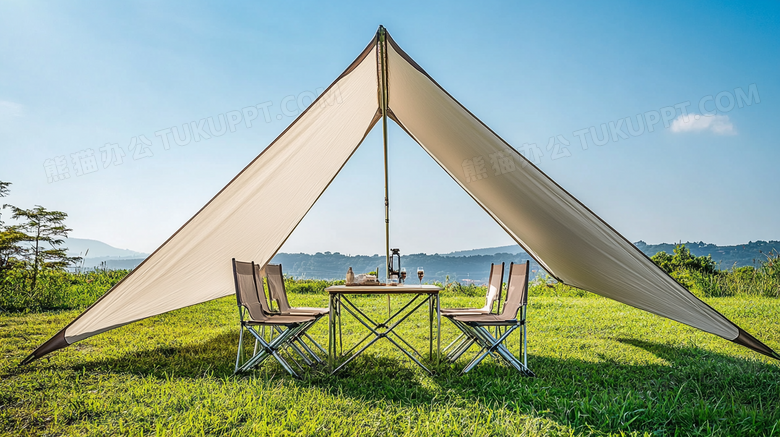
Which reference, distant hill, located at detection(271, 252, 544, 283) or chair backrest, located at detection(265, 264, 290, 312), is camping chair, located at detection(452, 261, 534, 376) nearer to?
distant hill, located at detection(271, 252, 544, 283)

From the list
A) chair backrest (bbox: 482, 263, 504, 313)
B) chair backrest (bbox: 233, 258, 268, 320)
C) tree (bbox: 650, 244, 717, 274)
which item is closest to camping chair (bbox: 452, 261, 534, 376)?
chair backrest (bbox: 482, 263, 504, 313)

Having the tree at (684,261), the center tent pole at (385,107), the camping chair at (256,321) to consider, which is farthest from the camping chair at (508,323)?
the tree at (684,261)

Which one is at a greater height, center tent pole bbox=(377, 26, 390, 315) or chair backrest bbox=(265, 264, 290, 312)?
center tent pole bbox=(377, 26, 390, 315)

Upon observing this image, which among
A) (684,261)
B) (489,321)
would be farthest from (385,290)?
(684,261)

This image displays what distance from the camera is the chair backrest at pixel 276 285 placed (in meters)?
4.09

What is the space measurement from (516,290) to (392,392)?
4.41 feet

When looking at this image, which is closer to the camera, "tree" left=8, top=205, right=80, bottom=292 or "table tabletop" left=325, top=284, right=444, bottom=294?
"table tabletop" left=325, top=284, right=444, bottom=294

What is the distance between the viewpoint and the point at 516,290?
3438 mm

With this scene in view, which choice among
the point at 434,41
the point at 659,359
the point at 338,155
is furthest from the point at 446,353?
the point at 434,41

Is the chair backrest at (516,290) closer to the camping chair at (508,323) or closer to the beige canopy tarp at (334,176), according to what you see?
the camping chair at (508,323)

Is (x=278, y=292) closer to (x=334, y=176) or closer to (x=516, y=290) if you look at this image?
(x=334, y=176)

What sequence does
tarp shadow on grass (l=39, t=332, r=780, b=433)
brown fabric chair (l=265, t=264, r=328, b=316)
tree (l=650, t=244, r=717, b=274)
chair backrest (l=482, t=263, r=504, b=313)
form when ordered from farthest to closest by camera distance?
1. tree (l=650, t=244, r=717, b=274)
2. brown fabric chair (l=265, t=264, r=328, b=316)
3. chair backrest (l=482, t=263, r=504, b=313)
4. tarp shadow on grass (l=39, t=332, r=780, b=433)

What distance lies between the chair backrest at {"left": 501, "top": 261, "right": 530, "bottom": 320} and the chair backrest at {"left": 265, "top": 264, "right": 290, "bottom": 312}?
2.12 m

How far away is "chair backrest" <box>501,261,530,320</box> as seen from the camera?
3.25m
